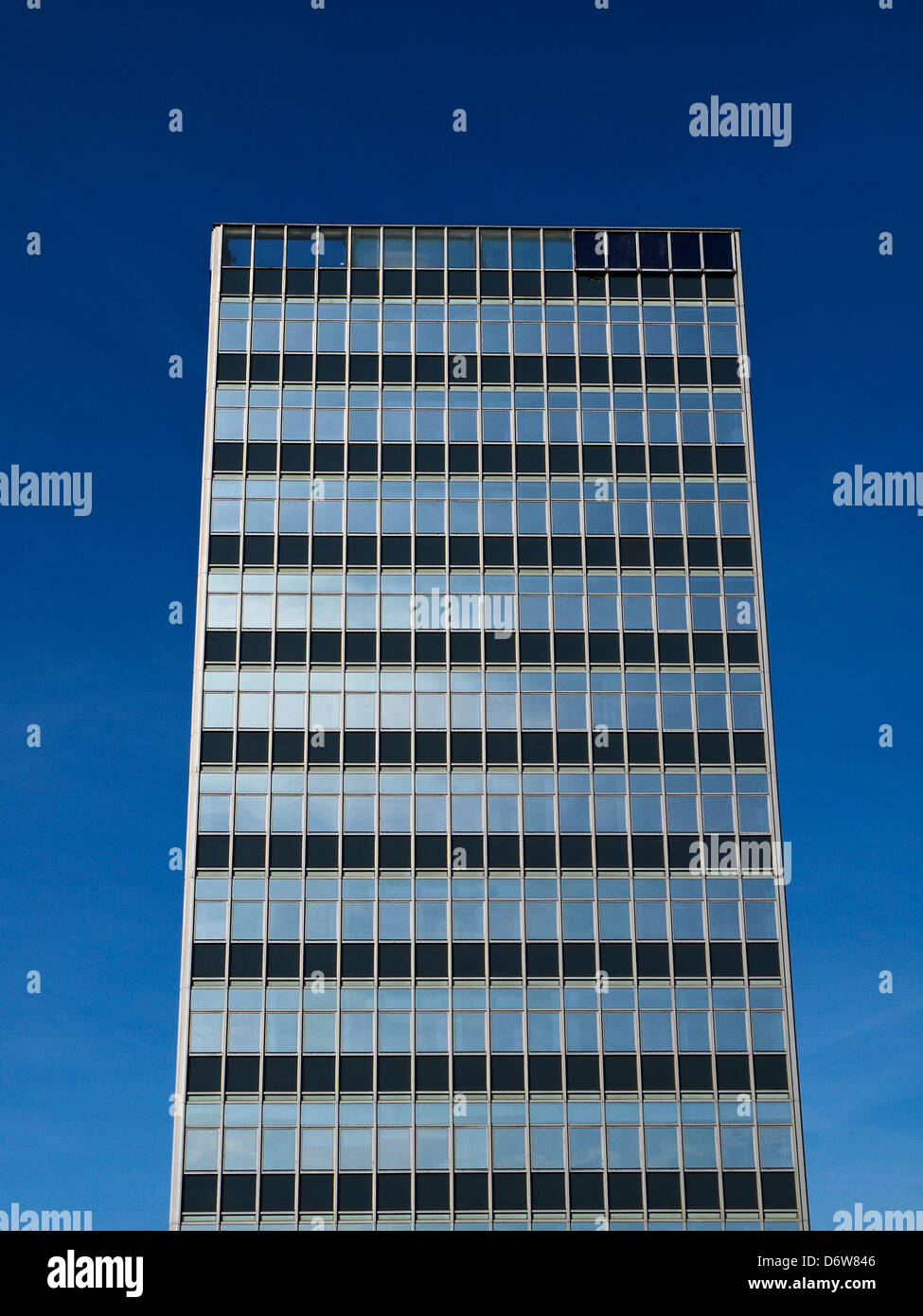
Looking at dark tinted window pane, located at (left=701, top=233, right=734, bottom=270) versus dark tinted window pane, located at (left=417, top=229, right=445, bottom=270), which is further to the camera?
dark tinted window pane, located at (left=701, top=233, right=734, bottom=270)

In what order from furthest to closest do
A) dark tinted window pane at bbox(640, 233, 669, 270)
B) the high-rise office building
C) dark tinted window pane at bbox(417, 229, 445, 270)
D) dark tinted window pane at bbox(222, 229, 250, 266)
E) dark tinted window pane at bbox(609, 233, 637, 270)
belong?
dark tinted window pane at bbox(640, 233, 669, 270) → dark tinted window pane at bbox(609, 233, 637, 270) → dark tinted window pane at bbox(417, 229, 445, 270) → dark tinted window pane at bbox(222, 229, 250, 266) → the high-rise office building

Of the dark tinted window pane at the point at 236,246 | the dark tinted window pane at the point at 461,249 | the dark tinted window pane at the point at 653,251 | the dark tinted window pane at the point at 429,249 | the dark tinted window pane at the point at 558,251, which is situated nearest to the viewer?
the dark tinted window pane at the point at 236,246

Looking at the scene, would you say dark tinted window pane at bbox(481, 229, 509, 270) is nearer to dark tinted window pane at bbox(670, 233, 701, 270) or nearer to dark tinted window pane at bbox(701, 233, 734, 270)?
dark tinted window pane at bbox(670, 233, 701, 270)

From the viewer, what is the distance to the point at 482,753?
223 ft

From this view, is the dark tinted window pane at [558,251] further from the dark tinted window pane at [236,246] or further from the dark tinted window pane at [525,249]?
the dark tinted window pane at [236,246]

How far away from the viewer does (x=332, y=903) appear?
6519 cm

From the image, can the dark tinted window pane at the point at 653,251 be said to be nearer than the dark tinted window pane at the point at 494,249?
No

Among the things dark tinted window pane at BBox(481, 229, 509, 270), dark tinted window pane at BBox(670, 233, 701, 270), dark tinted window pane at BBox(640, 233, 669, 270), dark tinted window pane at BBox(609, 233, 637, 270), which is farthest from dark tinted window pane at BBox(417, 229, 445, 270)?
dark tinted window pane at BBox(670, 233, 701, 270)

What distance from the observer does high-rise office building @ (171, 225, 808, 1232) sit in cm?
6147

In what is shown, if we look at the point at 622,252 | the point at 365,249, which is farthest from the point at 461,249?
the point at 622,252

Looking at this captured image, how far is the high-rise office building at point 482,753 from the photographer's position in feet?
202

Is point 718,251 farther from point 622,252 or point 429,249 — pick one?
point 429,249

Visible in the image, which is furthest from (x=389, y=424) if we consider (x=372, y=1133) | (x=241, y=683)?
(x=372, y=1133)

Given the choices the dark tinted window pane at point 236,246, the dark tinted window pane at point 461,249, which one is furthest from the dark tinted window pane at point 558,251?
the dark tinted window pane at point 236,246
